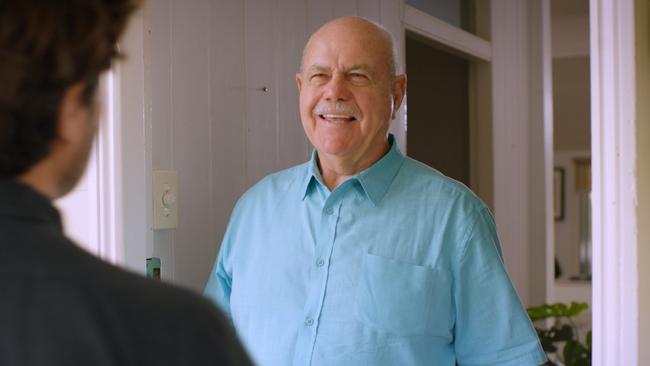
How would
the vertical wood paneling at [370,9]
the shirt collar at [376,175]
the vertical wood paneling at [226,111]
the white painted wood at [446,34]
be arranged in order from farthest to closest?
1. the white painted wood at [446,34]
2. the vertical wood paneling at [370,9]
3. the vertical wood paneling at [226,111]
4. the shirt collar at [376,175]

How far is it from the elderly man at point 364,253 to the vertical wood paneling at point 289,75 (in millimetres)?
444

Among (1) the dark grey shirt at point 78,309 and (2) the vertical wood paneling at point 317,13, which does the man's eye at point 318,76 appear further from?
(1) the dark grey shirt at point 78,309

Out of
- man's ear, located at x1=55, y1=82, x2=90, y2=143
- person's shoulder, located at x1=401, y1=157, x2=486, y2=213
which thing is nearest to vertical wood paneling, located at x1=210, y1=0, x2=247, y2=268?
person's shoulder, located at x1=401, y1=157, x2=486, y2=213

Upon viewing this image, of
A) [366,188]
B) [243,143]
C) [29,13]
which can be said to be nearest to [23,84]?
[29,13]

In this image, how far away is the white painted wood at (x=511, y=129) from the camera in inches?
142

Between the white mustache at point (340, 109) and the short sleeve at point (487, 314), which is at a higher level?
the white mustache at point (340, 109)

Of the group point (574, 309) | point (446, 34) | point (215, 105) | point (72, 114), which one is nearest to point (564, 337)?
point (574, 309)

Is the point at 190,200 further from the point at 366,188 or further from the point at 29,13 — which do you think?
the point at 29,13

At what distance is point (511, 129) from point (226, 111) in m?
2.02

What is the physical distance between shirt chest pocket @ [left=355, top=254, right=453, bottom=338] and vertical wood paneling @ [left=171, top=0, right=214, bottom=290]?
526mm

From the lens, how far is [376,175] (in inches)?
62.6

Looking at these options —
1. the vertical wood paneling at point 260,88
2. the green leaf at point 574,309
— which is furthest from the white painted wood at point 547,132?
the vertical wood paneling at point 260,88

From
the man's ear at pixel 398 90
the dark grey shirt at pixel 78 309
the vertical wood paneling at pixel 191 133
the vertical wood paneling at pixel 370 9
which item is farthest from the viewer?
the vertical wood paneling at pixel 370 9

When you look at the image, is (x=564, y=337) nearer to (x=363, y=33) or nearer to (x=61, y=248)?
(x=363, y=33)
